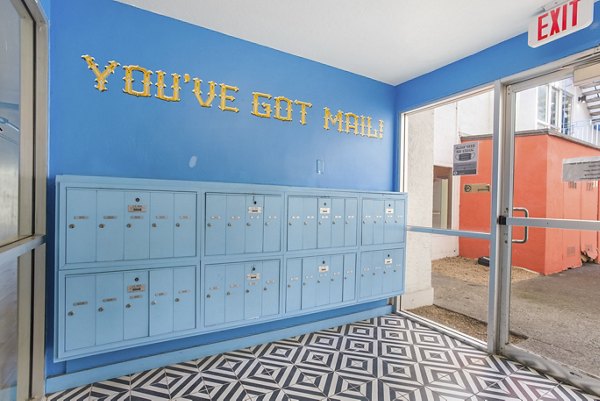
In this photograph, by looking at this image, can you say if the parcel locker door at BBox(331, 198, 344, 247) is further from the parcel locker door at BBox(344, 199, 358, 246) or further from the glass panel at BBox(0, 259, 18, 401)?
the glass panel at BBox(0, 259, 18, 401)

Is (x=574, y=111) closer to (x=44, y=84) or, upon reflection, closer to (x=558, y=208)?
(x=558, y=208)

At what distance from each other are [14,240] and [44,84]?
1.04 metres

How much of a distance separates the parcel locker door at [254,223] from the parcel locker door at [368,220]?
1.15m

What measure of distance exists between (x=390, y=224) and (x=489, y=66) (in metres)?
1.76

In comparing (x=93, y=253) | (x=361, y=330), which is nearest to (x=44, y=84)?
(x=93, y=253)

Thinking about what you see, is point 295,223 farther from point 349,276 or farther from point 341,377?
point 341,377

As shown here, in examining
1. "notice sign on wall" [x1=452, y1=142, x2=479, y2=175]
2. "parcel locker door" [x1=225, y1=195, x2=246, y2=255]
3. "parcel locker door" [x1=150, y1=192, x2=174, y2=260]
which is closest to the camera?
"parcel locker door" [x1=150, y1=192, x2=174, y2=260]

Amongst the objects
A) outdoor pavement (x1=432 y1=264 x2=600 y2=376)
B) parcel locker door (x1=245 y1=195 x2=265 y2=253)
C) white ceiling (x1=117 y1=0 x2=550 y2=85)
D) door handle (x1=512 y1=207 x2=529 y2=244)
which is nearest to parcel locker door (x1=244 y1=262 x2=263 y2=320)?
parcel locker door (x1=245 y1=195 x2=265 y2=253)

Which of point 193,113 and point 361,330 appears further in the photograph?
point 361,330

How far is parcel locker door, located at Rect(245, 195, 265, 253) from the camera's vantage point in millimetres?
2527

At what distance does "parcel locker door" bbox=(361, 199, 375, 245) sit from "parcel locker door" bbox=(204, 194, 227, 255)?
1.47 m

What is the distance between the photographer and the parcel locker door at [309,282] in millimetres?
2822

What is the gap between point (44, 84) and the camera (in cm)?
200

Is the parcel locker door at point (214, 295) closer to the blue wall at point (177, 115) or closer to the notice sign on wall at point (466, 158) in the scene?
the blue wall at point (177, 115)
